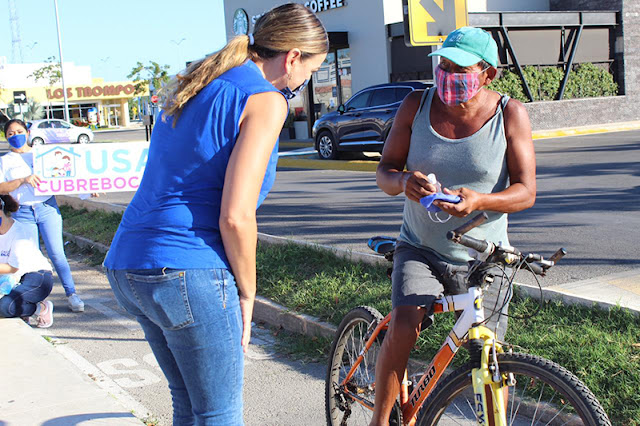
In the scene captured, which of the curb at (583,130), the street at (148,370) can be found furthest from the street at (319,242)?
the curb at (583,130)

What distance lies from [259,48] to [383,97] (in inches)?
609

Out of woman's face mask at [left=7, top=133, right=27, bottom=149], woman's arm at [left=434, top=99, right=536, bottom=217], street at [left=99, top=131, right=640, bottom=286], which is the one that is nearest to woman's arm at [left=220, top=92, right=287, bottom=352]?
woman's arm at [left=434, top=99, right=536, bottom=217]

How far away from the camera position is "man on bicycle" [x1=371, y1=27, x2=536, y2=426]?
2918mm

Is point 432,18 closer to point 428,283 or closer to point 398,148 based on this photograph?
point 398,148

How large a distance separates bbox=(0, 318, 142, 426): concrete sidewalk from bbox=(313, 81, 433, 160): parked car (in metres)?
12.3

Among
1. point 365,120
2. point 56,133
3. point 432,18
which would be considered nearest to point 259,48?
point 432,18

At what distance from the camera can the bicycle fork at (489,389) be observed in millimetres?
2535

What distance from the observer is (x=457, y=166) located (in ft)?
9.69

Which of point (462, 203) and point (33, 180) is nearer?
point (462, 203)

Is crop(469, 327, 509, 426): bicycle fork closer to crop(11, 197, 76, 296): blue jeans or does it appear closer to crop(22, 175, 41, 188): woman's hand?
crop(11, 197, 76, 296): blue jeans

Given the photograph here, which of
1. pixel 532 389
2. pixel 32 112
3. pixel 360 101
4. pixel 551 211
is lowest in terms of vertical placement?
pixel 551 211

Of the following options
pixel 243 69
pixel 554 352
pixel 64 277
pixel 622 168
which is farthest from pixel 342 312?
pixel 622 168

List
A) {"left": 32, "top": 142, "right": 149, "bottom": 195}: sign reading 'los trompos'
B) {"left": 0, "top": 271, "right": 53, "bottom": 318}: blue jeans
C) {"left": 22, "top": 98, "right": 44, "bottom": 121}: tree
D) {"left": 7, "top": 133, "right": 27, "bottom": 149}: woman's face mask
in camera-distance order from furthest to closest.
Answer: {"left": 22, "top": 98, "right": 44, "bottom": 121}: tree
{"left": 32, "top": 142, "right": 149, "bottom": 195}: sign reading 'los trompos'
{"left": 7, "top": 133, "right": 27, "bottom": 149}: woman's face mask
{"left": 0, "top": 271, "right": 53, "bottom": 318}: blue jeans

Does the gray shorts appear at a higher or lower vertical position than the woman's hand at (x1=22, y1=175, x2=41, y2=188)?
lower
